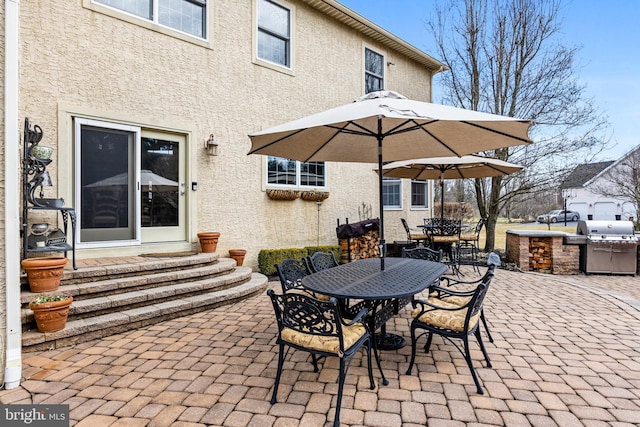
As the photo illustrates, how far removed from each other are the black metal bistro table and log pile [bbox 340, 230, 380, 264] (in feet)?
12.9

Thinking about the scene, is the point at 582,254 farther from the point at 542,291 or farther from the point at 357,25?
the point at 357,25

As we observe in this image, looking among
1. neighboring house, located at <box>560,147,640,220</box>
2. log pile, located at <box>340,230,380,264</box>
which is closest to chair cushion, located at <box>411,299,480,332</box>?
log pile, located at <box>340,230,380,264</box>

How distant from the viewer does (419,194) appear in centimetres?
1112

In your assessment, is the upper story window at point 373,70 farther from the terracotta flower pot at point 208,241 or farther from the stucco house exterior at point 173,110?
the terracotta flower pot at point 208,241

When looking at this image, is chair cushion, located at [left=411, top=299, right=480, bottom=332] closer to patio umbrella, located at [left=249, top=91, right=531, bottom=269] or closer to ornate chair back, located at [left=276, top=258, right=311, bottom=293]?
patio umbrella, located at [left=249, top=91, right=531, bottom=269]

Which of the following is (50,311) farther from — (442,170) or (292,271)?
(442,170)

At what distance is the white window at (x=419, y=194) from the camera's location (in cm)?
1090

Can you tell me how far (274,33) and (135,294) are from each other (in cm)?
591

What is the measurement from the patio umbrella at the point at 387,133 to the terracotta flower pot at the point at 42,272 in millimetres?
2408

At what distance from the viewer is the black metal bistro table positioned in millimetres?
2676

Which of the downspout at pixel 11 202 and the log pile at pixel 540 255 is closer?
the downspout at pixel 11 202

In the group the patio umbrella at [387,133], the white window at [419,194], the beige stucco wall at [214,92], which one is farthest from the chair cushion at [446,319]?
the white window at [419,194]

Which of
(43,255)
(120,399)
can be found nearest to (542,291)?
(120,399)

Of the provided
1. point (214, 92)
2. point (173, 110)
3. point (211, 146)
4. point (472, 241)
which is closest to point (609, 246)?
point (472, 241)
